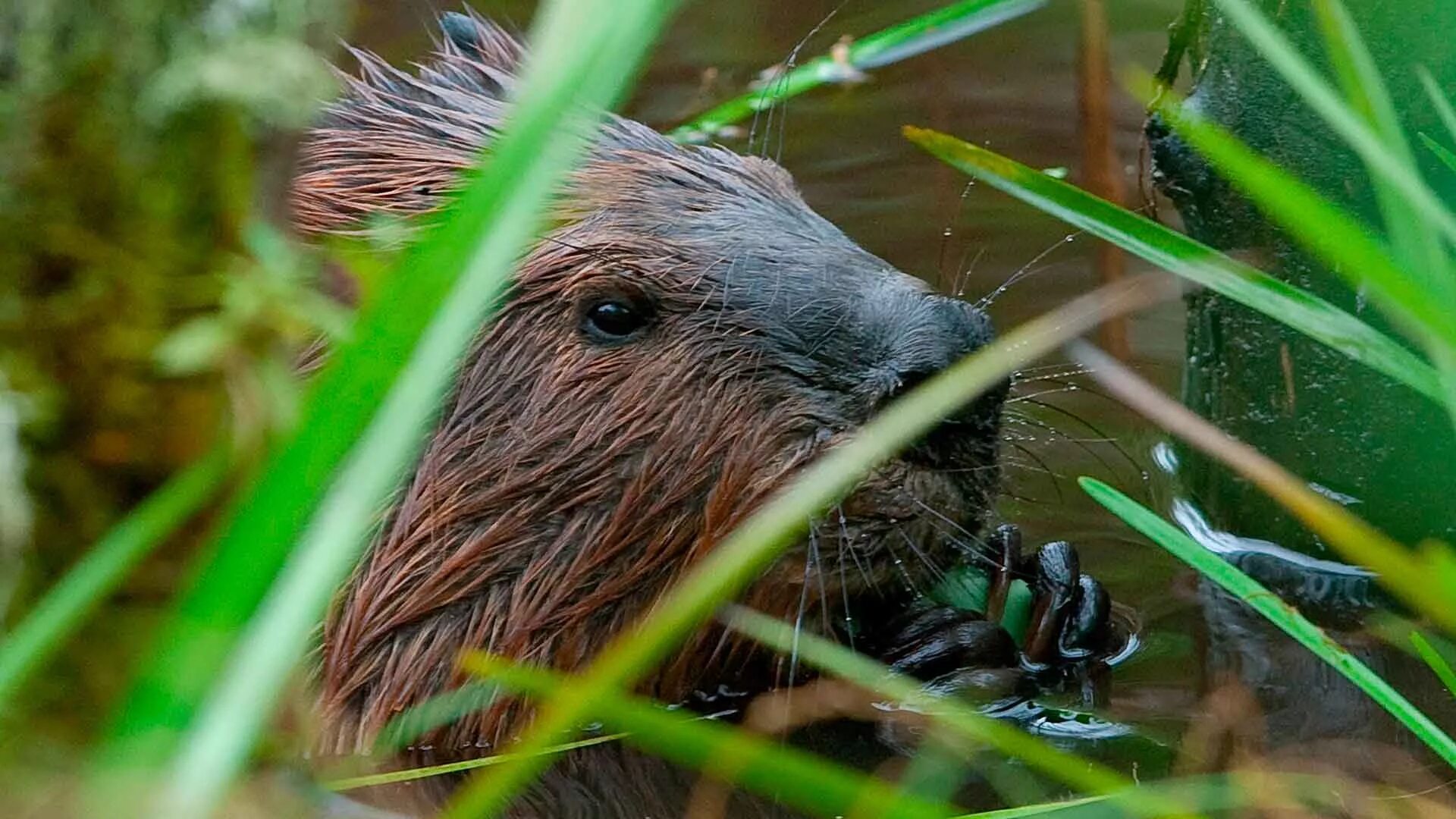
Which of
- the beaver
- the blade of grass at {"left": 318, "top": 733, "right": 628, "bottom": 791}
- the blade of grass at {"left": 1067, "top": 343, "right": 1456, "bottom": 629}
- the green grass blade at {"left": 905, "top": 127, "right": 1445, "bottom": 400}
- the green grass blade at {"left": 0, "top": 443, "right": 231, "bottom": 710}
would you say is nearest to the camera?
the green grass blade at {"left": 0, "top": 443, "right": 231, "bottom": 710}

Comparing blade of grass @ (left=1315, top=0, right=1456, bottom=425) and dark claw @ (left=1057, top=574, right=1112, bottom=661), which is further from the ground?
blade of grass @ (left=1315, top=0, right=1456, bottom=425)

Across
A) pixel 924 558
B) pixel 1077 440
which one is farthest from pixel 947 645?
pixel 1077 440

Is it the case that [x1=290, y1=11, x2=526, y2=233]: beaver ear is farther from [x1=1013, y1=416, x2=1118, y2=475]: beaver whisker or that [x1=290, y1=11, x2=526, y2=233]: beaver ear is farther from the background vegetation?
the background vegetation

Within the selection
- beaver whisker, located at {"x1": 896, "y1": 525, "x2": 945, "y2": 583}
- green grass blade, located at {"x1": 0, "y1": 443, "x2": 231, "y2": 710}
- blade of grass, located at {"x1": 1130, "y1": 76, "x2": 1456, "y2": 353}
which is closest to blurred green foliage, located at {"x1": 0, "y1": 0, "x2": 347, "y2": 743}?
green grass blade, located at {"x1": 0, "y1": 443, "x2": 231, "y2": 710}

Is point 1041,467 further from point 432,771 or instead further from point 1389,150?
point 1389,150

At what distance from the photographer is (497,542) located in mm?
2143

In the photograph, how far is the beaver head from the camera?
2.06m

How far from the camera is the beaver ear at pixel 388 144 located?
2307 millimetres

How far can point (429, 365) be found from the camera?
71 cm

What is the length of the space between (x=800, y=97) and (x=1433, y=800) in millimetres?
2733

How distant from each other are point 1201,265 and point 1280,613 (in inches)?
10.3

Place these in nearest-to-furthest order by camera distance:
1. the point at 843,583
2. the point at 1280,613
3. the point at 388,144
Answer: the point at 1280,613, the point at 843,583, the point at 388,144

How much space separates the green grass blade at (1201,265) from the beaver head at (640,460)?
24.6 inches

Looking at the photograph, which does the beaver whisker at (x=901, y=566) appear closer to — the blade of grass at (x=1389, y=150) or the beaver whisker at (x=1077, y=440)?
the beaver whisker at (x=1077, y=440)
